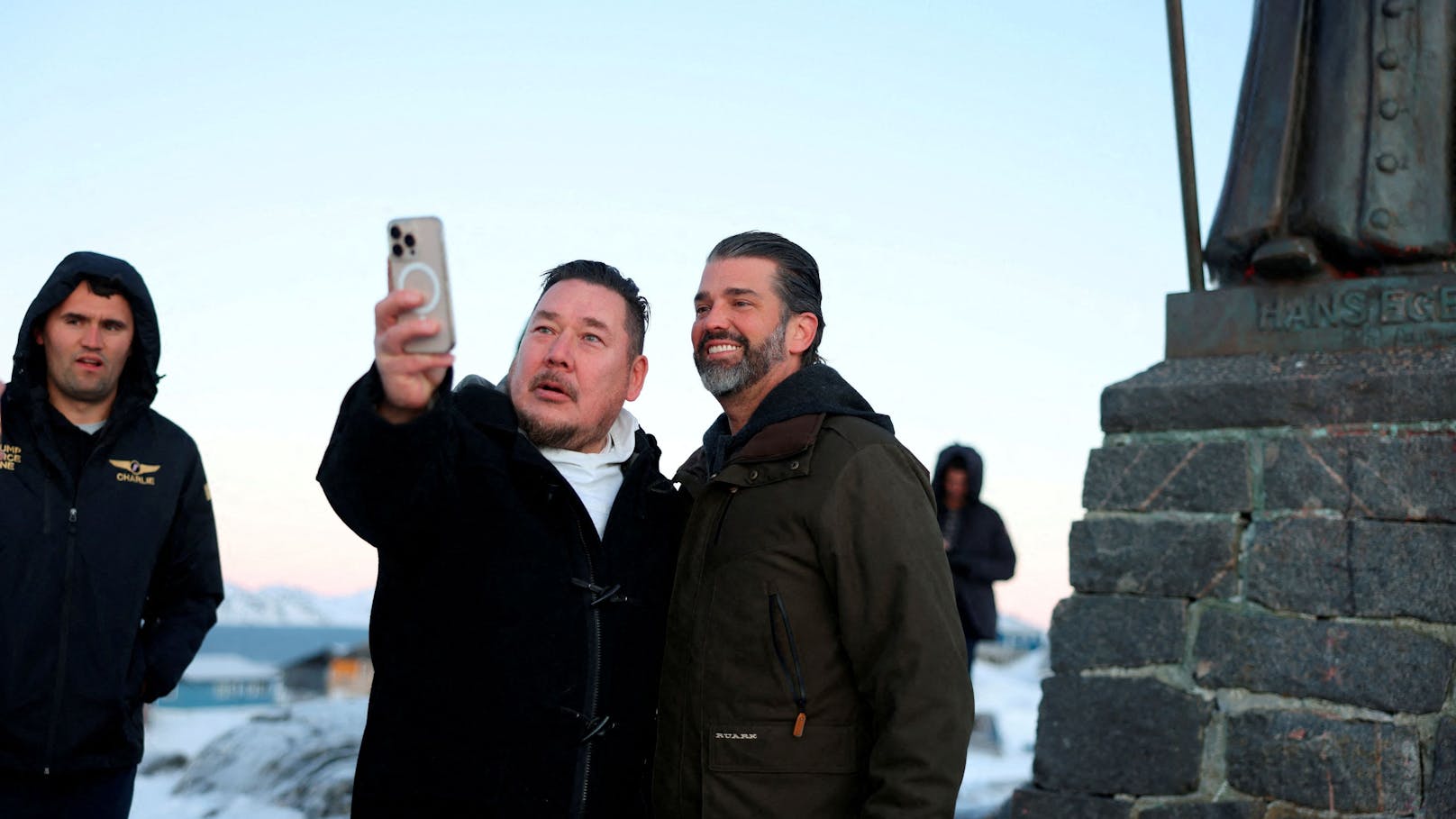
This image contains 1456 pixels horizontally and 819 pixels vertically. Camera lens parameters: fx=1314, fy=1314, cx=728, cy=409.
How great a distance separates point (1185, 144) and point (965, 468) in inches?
133

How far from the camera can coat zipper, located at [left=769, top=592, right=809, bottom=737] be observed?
7.61ft

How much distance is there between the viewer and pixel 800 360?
116 inches

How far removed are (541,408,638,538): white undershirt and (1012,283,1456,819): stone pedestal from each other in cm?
197

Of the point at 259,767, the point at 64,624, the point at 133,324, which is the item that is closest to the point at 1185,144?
the point at 133,324

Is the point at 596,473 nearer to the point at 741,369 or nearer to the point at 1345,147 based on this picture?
the point at 741,369

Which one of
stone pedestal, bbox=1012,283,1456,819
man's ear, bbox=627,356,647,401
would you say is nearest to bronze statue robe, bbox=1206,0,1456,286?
stone pedestal, bbox=1012,283,1456,819

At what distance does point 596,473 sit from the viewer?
2.59 m

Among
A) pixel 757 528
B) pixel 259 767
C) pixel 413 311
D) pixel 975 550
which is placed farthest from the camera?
pixel 975 550

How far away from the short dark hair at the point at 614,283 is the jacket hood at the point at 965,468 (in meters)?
4.77

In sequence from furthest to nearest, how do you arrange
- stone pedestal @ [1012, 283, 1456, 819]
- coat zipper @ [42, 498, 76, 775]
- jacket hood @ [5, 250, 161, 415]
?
stone pedestal @ [1012, 283, 1456, 819]
jacket hood @ [5, 250, 161, 415]
coat zipper @ [42, 498, 76, 775]

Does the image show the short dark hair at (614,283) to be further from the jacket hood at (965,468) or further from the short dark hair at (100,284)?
the jacket hood at (965,468)

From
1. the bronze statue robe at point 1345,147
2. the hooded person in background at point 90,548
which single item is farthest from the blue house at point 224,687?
the bronze statue robe at point 1345,147

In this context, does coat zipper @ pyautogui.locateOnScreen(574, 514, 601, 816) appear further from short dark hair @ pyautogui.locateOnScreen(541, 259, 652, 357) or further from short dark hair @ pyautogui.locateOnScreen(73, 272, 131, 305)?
short dark hair @ pyautogui.locateOnScreen(73, 272, 131, 305)

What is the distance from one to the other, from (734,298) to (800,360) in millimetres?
223
